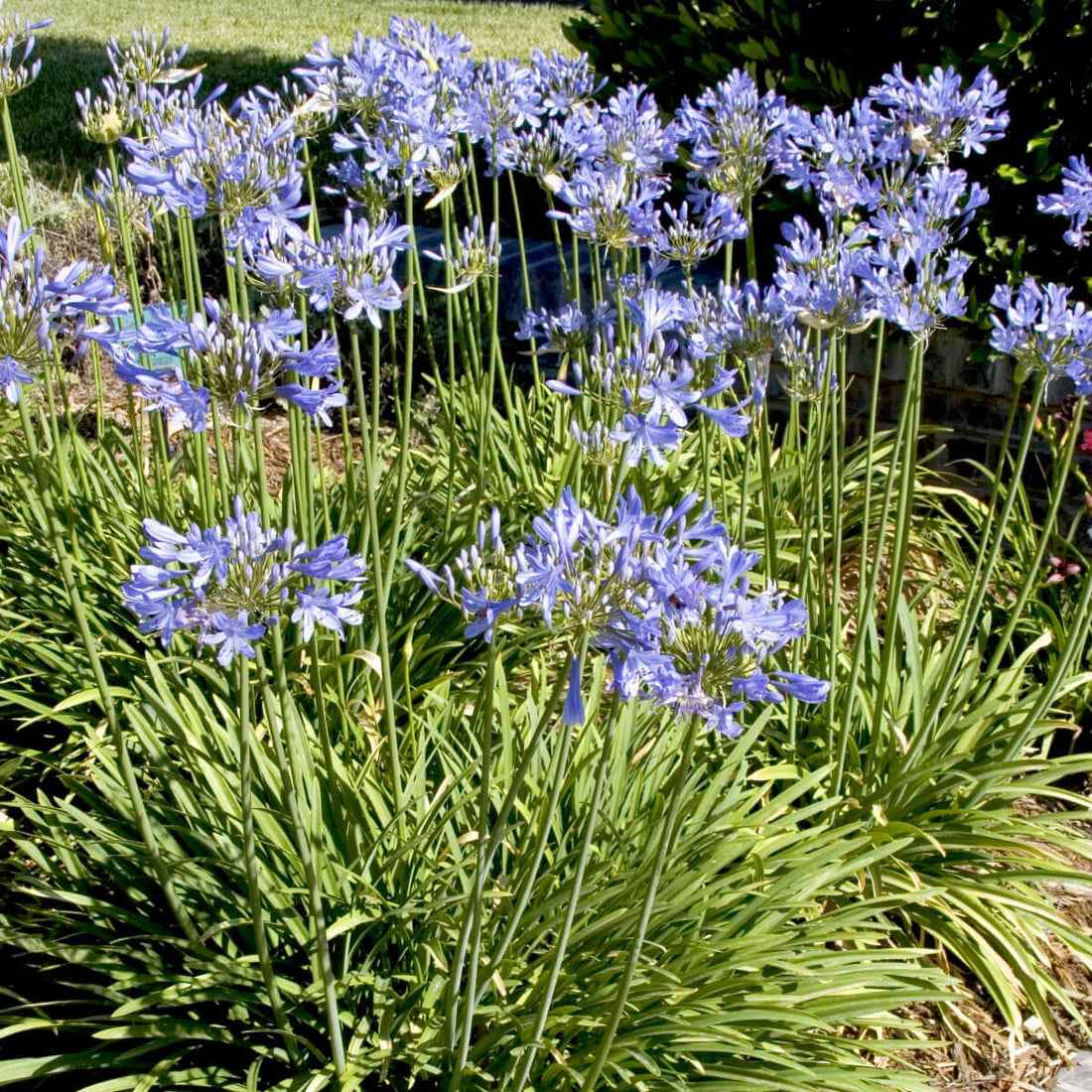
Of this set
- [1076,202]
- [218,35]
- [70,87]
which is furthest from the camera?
[218,35]

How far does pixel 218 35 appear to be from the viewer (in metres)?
13.6

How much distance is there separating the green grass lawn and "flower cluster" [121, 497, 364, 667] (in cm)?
728

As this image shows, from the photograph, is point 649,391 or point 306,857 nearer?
point 306,857

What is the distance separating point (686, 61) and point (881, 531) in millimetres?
3233

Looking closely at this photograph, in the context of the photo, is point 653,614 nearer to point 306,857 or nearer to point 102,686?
point 306,857

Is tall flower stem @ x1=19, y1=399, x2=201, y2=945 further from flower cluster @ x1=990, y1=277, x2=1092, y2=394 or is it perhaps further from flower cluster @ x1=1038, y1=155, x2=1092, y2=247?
flower cluster @ x1=1038, y1=155, x2=1092, y2=247

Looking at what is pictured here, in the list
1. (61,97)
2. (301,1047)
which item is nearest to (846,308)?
(301,1047)

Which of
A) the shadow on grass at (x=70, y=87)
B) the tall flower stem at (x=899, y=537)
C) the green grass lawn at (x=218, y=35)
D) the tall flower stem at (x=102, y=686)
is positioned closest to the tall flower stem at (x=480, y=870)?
the tall flower stem at (x=102, y=686)

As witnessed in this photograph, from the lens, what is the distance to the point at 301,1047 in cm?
250

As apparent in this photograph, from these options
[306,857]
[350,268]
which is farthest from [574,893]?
[350,268]

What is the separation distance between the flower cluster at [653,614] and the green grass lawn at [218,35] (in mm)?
7560

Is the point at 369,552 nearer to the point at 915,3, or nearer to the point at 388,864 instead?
the point at 388,864

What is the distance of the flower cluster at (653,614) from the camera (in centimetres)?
168

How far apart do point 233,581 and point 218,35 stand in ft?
44.2
